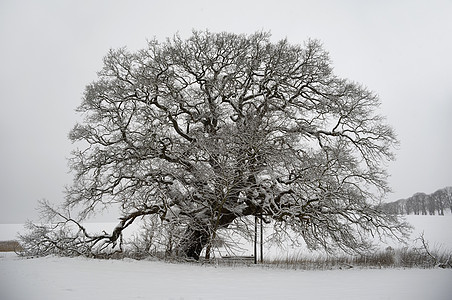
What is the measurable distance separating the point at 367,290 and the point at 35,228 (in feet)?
35.1

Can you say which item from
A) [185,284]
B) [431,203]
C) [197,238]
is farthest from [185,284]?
[431,203]

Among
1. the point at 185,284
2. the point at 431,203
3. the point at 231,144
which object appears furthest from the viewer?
the point at 431,203

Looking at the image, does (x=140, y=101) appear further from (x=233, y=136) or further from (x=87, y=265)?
(x=87, y=265)

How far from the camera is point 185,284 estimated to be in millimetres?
6672

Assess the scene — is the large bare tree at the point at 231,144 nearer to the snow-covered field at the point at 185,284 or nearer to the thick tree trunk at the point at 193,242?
→ the thick tree trunk at the point at 193,242

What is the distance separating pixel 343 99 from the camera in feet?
43.1

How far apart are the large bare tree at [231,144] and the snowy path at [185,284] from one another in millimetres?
2564

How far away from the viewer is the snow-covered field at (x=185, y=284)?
222 inches

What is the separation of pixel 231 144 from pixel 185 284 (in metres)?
5.13

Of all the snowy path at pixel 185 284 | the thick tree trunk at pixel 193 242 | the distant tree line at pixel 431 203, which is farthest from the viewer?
the distant tree line at pixel 431 203

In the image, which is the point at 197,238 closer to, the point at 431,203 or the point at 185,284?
the point at 185,284

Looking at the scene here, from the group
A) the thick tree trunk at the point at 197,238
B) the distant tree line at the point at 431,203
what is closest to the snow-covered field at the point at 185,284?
the thick tree trunk at the point at 197,238

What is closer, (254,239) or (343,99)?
(254,239)

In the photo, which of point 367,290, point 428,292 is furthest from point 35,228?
point 428,292
